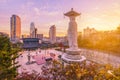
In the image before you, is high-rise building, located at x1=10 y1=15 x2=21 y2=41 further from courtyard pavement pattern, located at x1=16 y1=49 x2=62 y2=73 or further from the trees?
the trees

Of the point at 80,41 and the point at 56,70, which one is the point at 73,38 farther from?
the point at 80,41

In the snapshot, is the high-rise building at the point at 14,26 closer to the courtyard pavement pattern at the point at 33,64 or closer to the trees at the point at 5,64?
the courtyard pavement pattern at the point at 33,64

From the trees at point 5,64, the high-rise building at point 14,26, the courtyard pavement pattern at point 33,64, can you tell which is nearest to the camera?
the trees at point 5,64

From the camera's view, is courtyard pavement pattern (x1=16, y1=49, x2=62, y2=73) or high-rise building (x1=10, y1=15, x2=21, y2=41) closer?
courtyard pavement pattern (x1=16, y1=49, x2=62, y2=73)

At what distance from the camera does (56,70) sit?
7316 mm

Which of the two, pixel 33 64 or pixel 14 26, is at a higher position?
pixel 14 26

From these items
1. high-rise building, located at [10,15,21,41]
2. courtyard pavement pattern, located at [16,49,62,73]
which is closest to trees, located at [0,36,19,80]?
courtyard pavement pattern, located at [16,49,62,73]

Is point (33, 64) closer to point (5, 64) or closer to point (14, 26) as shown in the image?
point (5, 64)

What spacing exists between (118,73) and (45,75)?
4.84 m

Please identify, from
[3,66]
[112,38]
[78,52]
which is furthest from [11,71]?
[112,38]

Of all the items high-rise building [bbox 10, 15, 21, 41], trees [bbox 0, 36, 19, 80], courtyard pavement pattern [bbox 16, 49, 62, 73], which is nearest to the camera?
trees [bbox 0, 36, 19, 80]

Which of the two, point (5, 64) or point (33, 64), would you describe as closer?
point (5, 64)

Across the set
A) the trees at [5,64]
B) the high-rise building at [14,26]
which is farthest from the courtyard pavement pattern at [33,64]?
the high-rise building at [14,26]

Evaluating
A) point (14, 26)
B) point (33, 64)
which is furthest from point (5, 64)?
point (14, 26)
